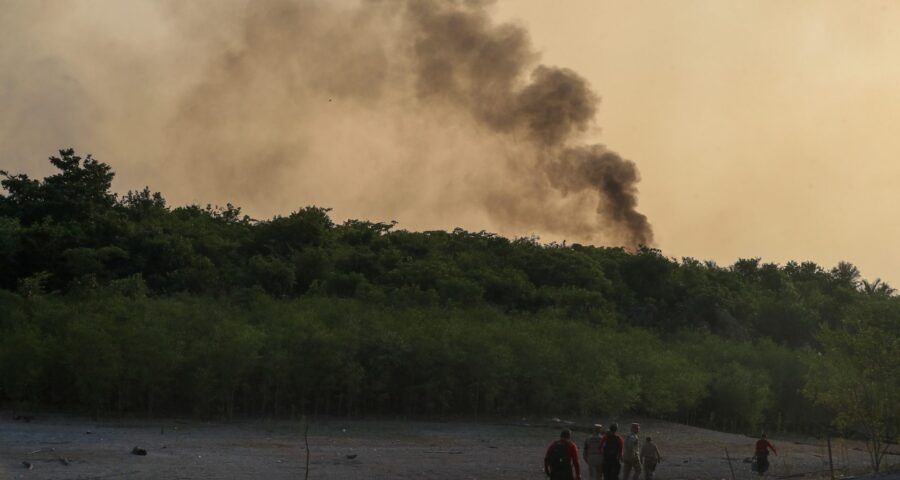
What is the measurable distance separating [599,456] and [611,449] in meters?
0.64

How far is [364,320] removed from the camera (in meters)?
59.7

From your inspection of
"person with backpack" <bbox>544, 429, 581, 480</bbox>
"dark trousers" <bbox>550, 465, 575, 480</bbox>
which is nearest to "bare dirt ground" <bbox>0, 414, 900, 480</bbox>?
"person with backpack" <bbox>544, 429, 581, 480</bbox>

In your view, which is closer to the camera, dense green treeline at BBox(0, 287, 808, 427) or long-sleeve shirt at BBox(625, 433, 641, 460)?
long-sleeve shirt at BBox(625, 433, 641, 460)

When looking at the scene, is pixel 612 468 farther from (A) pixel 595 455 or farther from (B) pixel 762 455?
(B) pixel 762 455

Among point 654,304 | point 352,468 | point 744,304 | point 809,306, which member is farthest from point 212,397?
point 809,306

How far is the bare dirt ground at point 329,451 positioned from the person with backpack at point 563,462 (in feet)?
42.4

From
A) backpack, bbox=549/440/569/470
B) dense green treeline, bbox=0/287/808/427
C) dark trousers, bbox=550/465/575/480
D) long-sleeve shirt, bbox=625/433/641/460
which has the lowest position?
dark trousers, bbox=550/465/575/480

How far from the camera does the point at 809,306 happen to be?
98.1 metres

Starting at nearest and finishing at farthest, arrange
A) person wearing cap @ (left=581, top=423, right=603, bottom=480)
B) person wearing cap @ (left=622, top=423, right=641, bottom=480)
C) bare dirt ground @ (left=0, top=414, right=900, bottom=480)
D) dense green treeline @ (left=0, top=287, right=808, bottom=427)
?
person wearing cap @ (left=581, top=423, right=603, bottom=480)
person wearing cap @ (left=622, top=423, right=641, bottom=480)
bare dirt ground @ (left=0, top=414, right=900, bottom=480)
dense green treeline @ (left=0, top=287, right=808, bottom=427)

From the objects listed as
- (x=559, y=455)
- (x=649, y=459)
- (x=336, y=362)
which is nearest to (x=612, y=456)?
(x=559, y=455)

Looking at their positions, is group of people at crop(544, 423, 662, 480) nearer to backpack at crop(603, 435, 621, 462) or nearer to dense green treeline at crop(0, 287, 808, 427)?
backpack at crop(603, 435, 621, 462)

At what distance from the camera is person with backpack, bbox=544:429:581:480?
2180 centimetres

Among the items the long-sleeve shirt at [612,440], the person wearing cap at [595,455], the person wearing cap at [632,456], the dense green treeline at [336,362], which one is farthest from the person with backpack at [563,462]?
the dense green treeline at [336,362]

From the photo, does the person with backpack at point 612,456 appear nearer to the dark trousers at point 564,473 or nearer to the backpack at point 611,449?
the backpack at point 611,449
